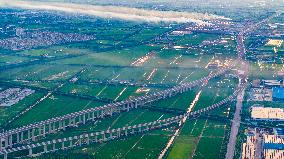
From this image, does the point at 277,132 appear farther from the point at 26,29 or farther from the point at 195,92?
the point at 26,29

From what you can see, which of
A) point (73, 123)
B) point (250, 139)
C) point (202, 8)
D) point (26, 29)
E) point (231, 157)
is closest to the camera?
point (231, 157)

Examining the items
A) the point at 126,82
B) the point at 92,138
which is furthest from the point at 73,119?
the point at 126,82

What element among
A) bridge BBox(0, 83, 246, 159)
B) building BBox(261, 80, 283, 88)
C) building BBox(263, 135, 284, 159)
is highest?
building BBox(261, 80, 283, 88)

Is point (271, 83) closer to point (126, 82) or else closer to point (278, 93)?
point (278, 93)

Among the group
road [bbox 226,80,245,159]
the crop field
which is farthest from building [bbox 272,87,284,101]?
the crop field

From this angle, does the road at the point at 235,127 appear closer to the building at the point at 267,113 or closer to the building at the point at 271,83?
the building at the point at 267,113

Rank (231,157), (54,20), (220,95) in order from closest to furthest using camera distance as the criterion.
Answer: (231,157)
(220,95)
(54,20)

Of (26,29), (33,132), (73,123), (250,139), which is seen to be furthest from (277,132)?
(26,29)

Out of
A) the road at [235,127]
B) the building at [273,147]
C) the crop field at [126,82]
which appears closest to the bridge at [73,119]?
the crop field at [126,82]

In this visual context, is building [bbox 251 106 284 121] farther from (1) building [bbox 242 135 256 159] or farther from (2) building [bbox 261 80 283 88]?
(2) building [bbox 261 80 283 88]
